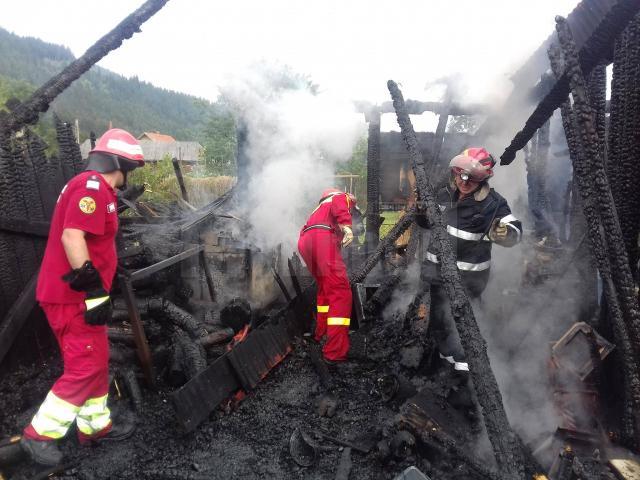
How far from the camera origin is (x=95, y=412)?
3150mm

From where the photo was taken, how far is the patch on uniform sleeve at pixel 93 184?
299cm

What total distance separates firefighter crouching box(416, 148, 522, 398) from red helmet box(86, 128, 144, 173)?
119 inches

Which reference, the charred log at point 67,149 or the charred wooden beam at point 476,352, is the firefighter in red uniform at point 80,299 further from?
the charred wooden beam at point 476,352

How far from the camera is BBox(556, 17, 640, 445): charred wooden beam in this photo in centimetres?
260

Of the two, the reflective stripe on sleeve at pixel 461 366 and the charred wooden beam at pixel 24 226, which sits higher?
the charred wooden beam at pixel 24 226

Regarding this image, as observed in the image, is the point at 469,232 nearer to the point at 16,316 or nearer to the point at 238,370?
the point at 238,370

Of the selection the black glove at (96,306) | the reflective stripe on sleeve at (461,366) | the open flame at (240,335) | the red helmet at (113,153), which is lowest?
the open flame at (240,335)

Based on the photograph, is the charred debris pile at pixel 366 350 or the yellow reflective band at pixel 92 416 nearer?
the charred debris pile at pixel 366 350

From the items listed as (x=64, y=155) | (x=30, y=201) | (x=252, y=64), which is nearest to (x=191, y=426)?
(x=30, y=201)

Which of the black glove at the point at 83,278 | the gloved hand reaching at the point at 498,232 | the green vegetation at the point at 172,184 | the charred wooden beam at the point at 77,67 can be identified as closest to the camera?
the black glove at the point at 83,278

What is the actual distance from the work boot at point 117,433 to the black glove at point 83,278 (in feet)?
4.34

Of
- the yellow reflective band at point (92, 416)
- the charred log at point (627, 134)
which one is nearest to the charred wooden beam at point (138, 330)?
the yellow reflective band at point (92, 416)

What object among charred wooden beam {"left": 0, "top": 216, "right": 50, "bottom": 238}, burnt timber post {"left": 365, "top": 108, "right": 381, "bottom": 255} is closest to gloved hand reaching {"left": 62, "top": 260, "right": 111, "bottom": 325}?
charred wooden beam {"left": 0, "top": 216, "right": 50, "bottom": 238}

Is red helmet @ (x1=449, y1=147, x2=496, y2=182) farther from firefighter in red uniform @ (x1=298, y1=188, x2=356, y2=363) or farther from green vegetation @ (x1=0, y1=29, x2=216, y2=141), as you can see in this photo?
green vegetation @ (x1=0, y1=29, x2=216, y2=141)
